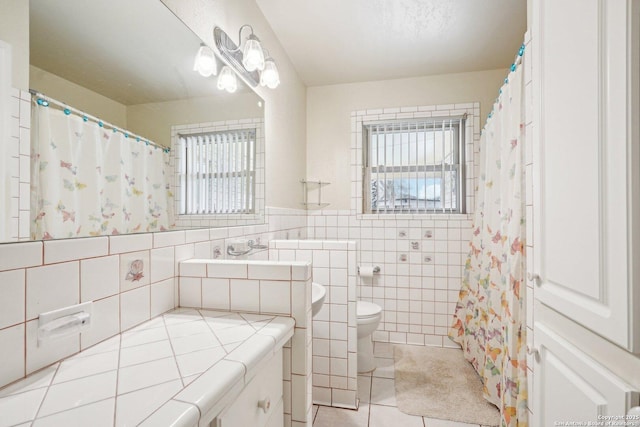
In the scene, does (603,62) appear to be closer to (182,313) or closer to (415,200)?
A: (182,313)

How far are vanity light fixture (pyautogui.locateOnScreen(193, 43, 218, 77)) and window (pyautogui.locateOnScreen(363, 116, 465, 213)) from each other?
1779mm

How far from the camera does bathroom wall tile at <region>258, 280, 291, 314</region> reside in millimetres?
977

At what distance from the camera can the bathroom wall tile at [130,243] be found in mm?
849

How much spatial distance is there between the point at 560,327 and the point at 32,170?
150 centimetres

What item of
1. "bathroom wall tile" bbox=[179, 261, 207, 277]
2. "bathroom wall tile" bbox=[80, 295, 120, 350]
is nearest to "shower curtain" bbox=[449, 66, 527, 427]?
"bathroom wall tile" bbox=[179, 261, 207, 277]

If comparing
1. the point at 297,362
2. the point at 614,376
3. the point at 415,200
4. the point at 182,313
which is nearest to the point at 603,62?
the point at 614,376

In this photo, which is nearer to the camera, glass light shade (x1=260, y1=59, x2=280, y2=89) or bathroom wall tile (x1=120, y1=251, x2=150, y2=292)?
bathroom wall tile (x1=120, y1=251, x2=150, y2=292)

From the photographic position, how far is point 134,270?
0.92m

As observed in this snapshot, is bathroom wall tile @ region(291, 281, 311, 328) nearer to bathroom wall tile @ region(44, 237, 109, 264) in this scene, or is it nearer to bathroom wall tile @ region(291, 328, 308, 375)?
bathroom wall tile @ region(291, 328, 308, 375)

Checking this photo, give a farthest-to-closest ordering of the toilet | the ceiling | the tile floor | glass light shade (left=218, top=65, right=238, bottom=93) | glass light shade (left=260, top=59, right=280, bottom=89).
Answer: the toilet → the ceiling → glass light shade (left=260, top=59, right=280, bottom=89) → the tile floor → glass light shade (left=218, top=65, right=238, bottom=93)

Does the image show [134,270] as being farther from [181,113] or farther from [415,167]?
[415,167]

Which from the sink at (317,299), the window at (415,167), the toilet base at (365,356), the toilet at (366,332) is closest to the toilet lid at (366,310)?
the toilet at (366,332)

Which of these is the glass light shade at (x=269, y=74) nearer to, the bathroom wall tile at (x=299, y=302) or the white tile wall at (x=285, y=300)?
the white tile wall at (x=285, y=300)

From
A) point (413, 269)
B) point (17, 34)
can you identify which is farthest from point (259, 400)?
point (413, 269)
